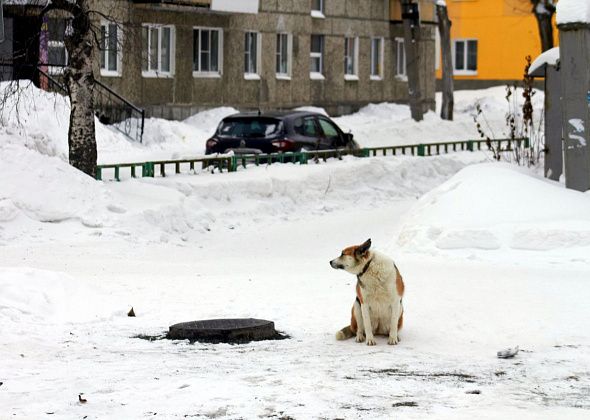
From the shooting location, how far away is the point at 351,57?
49000 millimetres

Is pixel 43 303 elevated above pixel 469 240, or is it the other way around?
pixel 469 240

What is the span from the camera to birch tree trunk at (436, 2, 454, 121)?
47.6 m

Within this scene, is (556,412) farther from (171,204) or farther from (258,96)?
(258,96)

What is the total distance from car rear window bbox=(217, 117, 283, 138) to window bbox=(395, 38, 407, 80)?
1034 inches

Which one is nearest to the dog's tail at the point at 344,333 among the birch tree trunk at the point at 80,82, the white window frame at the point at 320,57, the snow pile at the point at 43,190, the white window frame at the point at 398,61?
the snow pile at the point at 43,190

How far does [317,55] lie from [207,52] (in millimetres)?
6744

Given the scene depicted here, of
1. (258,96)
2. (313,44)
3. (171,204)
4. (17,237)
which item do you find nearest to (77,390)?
(17,237)

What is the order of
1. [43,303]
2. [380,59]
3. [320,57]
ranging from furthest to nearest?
[380,59], [320,57], [43,303]

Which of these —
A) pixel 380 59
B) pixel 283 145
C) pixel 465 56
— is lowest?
pixel 283 145

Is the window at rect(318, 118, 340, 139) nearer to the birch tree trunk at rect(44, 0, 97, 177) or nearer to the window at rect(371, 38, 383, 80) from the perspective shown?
the birch tree trunk at rect(44, 0, 97, 177)

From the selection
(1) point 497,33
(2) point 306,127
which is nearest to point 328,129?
(2) point 306,127

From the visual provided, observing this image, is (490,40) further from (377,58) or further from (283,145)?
(283,145)

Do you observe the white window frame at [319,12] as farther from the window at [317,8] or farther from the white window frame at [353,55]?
the white window frame at [353,55]

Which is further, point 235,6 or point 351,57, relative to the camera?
point 351,57
